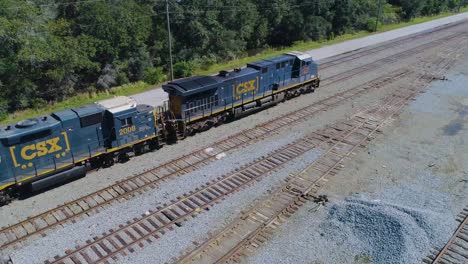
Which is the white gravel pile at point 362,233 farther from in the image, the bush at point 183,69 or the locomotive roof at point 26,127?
the bush at point 183,69

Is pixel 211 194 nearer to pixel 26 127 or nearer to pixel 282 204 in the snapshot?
pixel 282 204

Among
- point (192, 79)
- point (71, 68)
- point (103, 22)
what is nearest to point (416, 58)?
point (192, 79)

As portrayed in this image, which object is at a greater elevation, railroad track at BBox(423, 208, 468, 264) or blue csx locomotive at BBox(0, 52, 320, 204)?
blue csx locomotive at BBox(0, 52, 320, 204)

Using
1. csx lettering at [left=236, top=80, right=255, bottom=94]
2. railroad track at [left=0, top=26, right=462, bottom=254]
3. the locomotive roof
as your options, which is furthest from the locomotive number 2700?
csx lettering at [left=236, top=80, right=255, bottom=94]

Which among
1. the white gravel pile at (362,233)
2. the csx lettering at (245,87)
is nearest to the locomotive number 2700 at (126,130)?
the csx lettering at (245,87)

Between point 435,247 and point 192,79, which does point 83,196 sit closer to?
point 192,79

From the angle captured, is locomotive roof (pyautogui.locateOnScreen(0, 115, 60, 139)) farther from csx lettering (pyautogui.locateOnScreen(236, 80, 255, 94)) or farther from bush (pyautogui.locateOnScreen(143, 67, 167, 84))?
bush (pyautogui.locateOnScreen(143, 67, 167, 84))

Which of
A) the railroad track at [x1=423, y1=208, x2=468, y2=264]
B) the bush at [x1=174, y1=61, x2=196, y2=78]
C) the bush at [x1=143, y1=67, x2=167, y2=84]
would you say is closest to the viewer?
the railroad track at [x1=423, y1=208, x2=468, y2=264]
